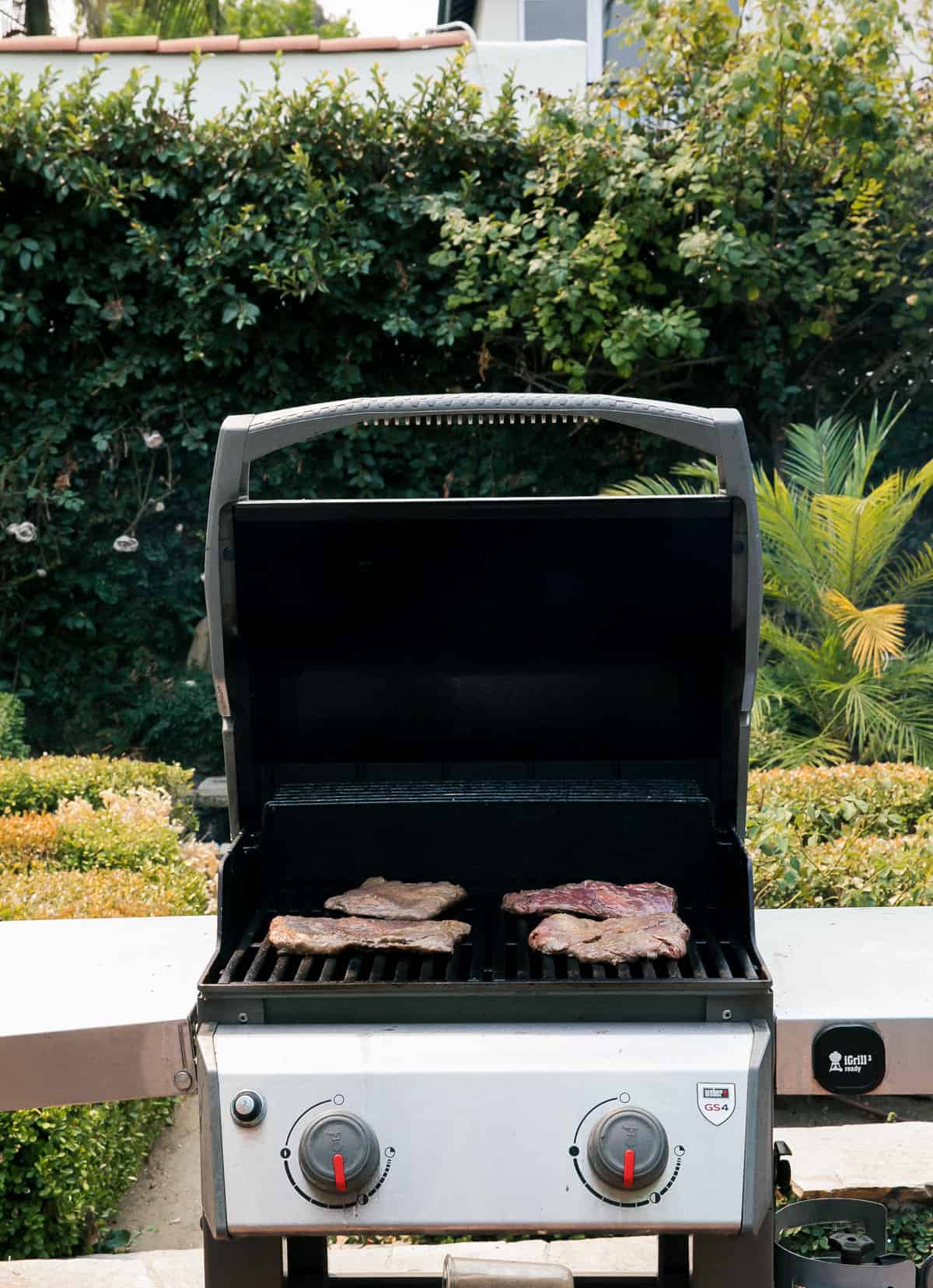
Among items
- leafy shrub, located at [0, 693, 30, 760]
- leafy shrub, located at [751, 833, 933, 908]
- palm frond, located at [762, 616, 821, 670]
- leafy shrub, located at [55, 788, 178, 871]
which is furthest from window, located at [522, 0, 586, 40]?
leafy shrub, located at [751, 833, 933, 908]

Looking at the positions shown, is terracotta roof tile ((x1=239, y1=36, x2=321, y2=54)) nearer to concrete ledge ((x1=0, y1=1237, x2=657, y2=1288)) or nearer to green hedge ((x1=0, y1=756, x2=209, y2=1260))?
green hedge ((x1=0, y1=756, x2=209, y2=1260))

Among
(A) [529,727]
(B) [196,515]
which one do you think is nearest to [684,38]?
(B) [196,515]

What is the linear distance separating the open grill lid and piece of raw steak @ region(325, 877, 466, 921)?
212 mm

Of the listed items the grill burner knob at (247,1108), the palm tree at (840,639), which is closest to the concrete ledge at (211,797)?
the palm tree at (840,639)

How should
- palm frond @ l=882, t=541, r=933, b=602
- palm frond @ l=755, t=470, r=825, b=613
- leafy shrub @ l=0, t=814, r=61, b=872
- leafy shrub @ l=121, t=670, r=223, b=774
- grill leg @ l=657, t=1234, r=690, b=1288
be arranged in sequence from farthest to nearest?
1. leafy shrub @ l=121, t=670, r=223, b=774
2. palm frond @ l=882, t=541, r=933, b=602
3. palm frond @ l=755, t=470, r=825, b=613
4. leafy shrub @ l=0, t=814, r=61, b=872
5. grill leg @ l=657, t=1234, r=690, b=1288

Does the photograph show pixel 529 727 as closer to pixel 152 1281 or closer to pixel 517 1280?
pixel 517 1280

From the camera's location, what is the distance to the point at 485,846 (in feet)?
5.92

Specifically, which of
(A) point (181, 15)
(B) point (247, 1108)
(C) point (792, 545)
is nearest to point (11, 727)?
(C) point (792, 545)

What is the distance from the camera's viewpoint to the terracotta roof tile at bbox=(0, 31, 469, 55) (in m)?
6.26

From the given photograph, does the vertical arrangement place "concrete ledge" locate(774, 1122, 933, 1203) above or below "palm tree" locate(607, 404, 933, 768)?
below

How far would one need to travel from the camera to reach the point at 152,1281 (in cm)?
216

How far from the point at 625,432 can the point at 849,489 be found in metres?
1.56

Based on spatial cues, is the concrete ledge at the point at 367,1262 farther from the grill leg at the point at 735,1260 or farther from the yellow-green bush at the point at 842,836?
the yellow-green bush at the point at 842,836

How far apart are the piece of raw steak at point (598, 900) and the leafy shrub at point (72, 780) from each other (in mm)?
3114
